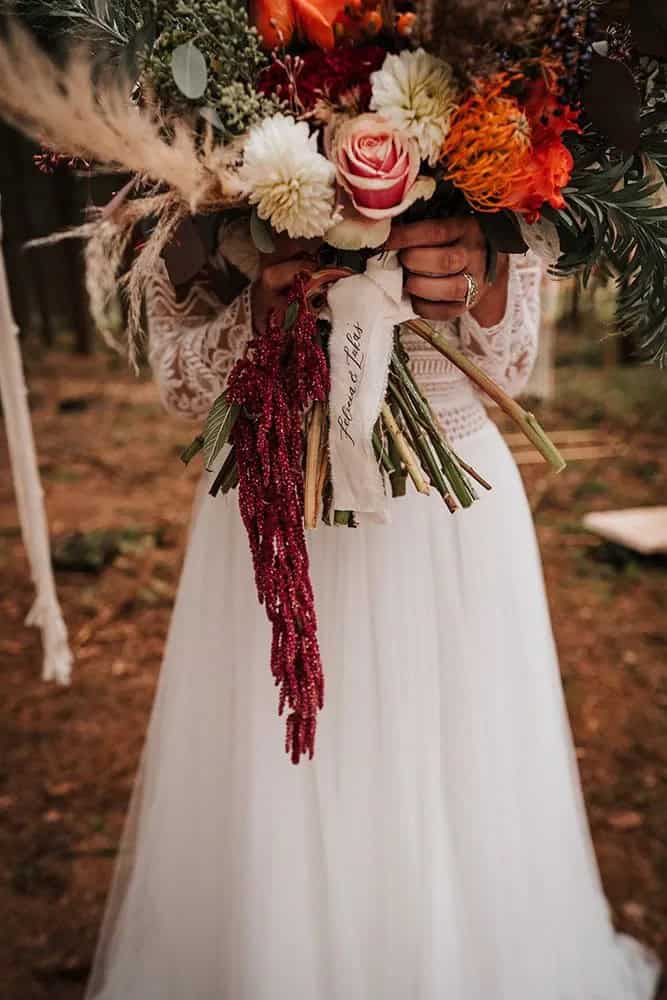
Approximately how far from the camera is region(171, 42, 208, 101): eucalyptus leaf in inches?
37.5

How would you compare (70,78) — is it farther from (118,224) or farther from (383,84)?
(383,84)

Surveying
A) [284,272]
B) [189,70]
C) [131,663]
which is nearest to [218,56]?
[189,70]

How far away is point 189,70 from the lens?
96 cm

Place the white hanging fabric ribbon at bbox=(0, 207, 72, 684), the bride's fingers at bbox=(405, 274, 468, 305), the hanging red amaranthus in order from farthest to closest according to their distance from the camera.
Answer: the white hanging fabric ribbon at bbox=(0, 207, 72, 684)
the bride's fingers at bbox=(405, 274, 468, 305)
the hanging red amaranthus

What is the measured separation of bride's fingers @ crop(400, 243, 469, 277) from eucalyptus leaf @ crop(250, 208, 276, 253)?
0.18 m

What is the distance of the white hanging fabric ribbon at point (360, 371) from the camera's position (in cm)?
110

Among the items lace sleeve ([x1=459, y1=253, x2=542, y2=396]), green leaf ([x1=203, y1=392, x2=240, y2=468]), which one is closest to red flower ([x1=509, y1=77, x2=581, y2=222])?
lace sleeve ([x1=459, y1=253, x2=542, y2=396])

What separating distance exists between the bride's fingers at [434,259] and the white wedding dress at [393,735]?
0.72ft

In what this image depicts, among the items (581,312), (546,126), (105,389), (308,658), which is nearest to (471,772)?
(308,658)

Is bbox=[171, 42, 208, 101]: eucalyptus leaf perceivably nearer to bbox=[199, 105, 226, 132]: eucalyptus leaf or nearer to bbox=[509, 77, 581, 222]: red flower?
bbox=[199, 105, 226, 132]: eucalyptus leaf

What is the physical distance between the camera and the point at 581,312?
9.38m

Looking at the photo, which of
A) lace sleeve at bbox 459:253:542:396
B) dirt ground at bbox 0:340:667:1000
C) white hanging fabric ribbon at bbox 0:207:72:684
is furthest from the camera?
dirt ground at bbox 0:340:667:1000

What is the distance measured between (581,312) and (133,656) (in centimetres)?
750

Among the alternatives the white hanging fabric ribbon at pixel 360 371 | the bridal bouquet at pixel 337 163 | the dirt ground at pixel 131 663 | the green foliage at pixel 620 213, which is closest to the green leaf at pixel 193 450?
the bridal bouquet at pixel 337 163
